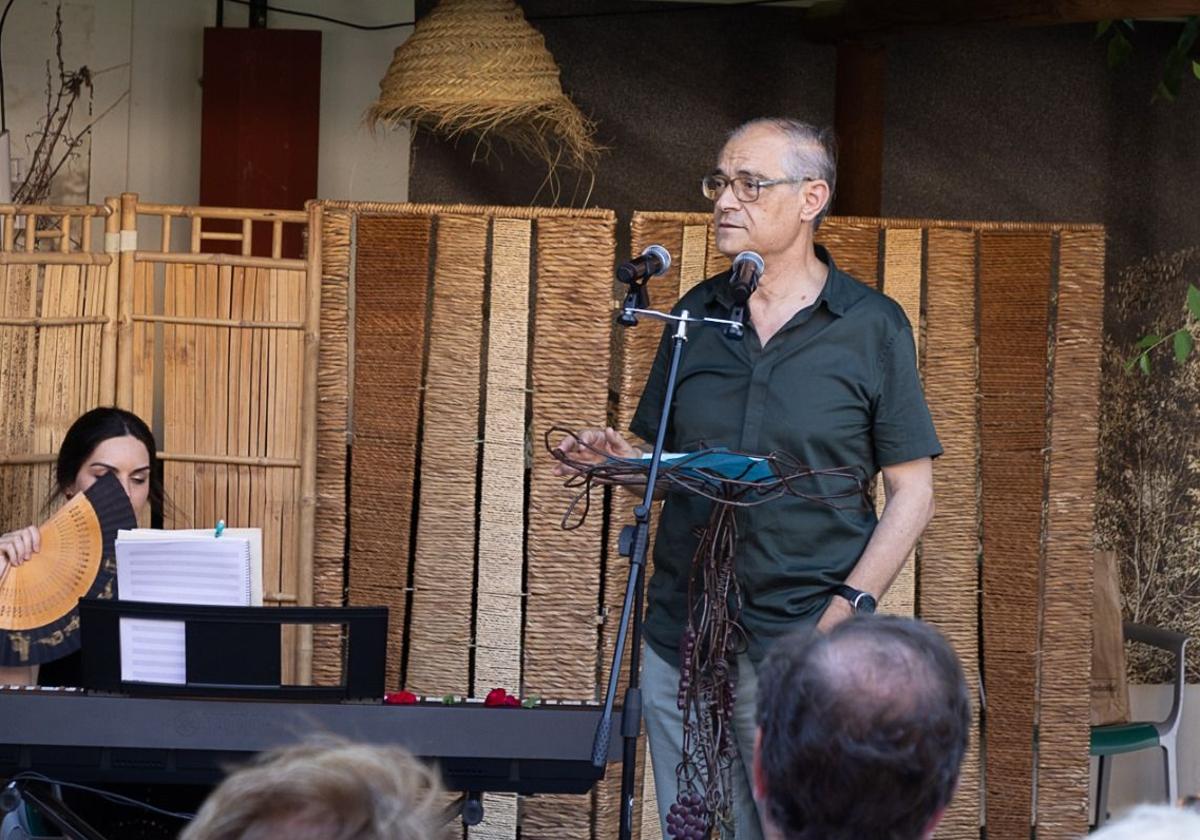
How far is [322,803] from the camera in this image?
1.35 meters

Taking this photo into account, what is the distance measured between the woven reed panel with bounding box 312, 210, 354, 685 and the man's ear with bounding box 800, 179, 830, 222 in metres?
1.60

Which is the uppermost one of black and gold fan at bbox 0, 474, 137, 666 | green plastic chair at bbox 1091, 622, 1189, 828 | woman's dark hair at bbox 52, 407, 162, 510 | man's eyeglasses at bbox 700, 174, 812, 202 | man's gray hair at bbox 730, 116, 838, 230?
man's gray hair at bbox 730, 116, 838, 230

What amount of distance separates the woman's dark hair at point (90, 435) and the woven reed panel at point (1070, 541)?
8.10 feet

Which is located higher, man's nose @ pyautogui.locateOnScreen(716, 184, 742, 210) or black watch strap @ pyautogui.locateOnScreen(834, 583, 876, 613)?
man's nose @ pyautogui.locateOnScreen(716, 184, 742, 210)

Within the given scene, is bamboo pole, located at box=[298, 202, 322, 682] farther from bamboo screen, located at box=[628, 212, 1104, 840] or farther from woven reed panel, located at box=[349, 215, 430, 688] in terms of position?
bamboo screen, located at box=[628, 212, 1104, 840]

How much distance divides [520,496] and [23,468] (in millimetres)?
1344

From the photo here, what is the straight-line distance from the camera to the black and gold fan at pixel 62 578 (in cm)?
352

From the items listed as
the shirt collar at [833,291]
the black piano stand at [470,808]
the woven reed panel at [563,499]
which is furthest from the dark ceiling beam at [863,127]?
the black piano stand at [470,808]

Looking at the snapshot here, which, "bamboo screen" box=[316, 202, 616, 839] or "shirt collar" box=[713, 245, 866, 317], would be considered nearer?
"shirt collar" box=[713, 245, 866, 317]

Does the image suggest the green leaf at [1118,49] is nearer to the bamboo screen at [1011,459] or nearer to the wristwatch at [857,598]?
the bamboo screen at [1011,459]

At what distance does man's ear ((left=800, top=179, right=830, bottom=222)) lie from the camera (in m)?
3.35

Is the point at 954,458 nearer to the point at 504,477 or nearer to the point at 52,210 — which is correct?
the point at 504,477

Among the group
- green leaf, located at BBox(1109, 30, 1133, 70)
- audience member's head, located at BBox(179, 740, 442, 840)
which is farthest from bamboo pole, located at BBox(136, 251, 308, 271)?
audience member's head, located at BBox(179, 740, 442, 840)

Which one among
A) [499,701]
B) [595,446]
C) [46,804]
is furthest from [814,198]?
[46,804]
